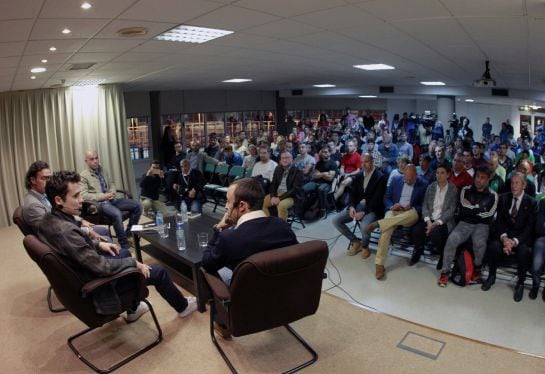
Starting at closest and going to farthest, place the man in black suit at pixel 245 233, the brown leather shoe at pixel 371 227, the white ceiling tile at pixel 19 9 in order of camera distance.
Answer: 1. the white ceiling tile at pixel 19 9
2. the man in black suit at pixel 245 233
3. the brown leather shoe at pixel 371 227

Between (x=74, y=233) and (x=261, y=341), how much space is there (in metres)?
1.51

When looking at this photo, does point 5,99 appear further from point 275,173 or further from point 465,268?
point 465,268

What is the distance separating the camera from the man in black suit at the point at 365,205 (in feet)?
15.8

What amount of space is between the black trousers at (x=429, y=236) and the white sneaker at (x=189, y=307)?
8.12ft

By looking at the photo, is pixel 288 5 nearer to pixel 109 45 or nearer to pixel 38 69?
pixel 109 45

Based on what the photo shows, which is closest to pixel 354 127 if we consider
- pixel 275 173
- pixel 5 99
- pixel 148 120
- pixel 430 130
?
pixel 430 130

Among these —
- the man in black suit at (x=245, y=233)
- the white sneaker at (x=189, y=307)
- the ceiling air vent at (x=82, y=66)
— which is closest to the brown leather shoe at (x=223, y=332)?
the white sneaker at (x=189, y=307)

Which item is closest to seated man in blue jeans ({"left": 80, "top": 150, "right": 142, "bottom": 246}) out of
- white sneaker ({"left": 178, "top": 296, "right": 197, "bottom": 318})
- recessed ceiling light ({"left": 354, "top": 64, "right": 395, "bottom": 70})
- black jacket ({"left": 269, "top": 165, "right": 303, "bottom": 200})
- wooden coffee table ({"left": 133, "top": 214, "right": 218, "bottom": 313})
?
wooden coffee table ({"left": 133, "top": 214, "right": 218, "bottom": 313})

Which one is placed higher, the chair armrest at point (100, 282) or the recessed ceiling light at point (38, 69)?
the recessed ceiling light at point (38, 69)

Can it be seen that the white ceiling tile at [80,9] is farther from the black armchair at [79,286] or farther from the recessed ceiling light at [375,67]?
the recessed ceiling light at [375,67]

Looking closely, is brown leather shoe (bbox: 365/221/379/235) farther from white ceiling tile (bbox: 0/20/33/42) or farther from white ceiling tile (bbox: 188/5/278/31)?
white ceiling tile (bbox: 0/20/33/42)

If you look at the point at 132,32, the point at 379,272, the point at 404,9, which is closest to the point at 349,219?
the point at 379,272

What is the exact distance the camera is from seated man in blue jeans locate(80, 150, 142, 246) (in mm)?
4844

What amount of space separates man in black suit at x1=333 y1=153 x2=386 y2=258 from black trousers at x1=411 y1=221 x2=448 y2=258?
53 cm
